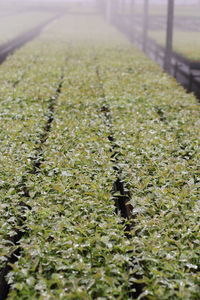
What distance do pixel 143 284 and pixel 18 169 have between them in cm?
212

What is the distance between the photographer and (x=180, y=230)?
10.2ft

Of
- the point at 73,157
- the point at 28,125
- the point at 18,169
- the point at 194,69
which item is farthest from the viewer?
the point at 194,69

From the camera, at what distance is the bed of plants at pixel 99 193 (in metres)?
2.64

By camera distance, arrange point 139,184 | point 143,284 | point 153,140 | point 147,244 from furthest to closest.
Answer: point 153,140
point 139,184
point 147,244
point 143,284

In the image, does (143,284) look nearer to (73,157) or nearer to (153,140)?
(73,157)

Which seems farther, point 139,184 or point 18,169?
point 18,169

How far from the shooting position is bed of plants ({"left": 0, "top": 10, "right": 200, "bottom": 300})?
2.64 metres

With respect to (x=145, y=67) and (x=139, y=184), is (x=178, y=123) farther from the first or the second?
(x=145, y=67)

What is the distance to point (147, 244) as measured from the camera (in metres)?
2.93

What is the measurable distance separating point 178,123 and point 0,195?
3.32 m

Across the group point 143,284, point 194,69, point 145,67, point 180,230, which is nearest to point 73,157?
point 180,230

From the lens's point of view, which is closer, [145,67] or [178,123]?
[178,123]

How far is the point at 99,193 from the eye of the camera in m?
3.71

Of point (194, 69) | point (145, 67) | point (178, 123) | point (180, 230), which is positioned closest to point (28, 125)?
point (178, 123)
